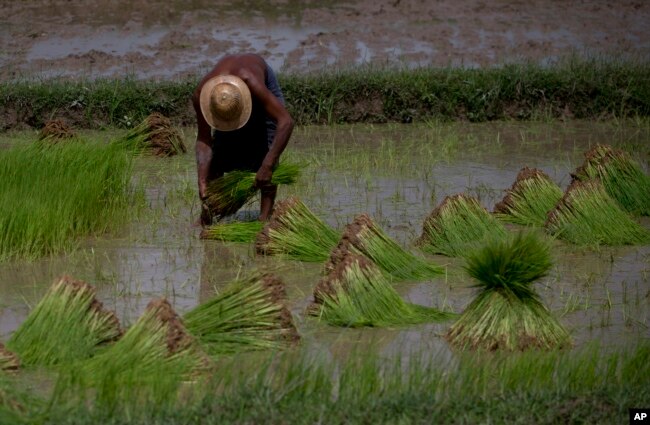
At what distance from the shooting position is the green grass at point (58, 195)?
5.54 metres

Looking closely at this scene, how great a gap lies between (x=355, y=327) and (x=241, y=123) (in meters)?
1.64

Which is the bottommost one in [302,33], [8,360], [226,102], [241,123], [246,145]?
[8,360]

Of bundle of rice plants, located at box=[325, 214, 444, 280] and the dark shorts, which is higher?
the dark shorts

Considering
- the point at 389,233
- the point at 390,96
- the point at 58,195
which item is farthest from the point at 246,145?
the point at 390,96

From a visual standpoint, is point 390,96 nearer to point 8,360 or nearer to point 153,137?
point 153,137

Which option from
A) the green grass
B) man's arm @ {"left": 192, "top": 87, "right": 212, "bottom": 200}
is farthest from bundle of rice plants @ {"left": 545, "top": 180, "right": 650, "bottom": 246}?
the green grass

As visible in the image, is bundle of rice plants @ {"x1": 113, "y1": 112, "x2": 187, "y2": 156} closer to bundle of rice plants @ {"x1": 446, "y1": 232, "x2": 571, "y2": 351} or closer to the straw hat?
the straw hat

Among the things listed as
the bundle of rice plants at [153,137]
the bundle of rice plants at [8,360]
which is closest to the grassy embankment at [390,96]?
the bundle of rice plants at [153,137]

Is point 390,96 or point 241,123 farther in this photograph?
point 390,96

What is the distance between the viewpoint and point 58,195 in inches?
230

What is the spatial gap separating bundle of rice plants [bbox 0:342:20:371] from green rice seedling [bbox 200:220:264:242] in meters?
2.06

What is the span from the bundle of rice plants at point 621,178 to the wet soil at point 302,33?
4.05m

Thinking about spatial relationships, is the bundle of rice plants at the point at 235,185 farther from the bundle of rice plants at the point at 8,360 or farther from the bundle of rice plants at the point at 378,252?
the bundle of rice plants at the point at 8,360

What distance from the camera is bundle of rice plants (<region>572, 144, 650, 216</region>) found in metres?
6.64
